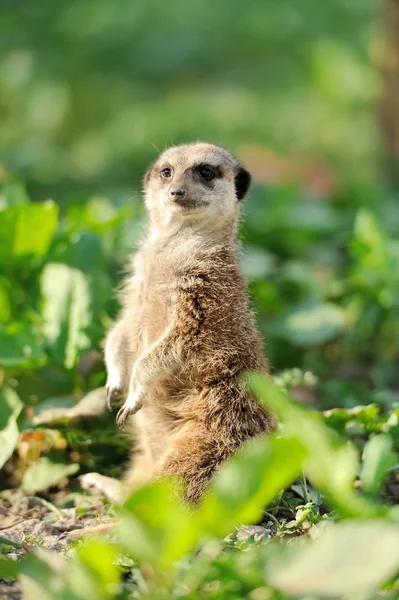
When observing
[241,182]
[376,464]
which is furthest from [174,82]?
[376,464]

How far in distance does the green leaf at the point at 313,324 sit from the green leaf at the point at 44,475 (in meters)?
1.46

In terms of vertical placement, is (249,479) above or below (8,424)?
below

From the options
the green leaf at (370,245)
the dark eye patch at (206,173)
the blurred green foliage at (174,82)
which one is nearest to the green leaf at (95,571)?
the dark eye patch at (206,173)

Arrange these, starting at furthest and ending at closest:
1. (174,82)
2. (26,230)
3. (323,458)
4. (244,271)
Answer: (174,82)
(244,271)
(26,230)
(323,458)

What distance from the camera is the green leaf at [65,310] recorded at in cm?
376

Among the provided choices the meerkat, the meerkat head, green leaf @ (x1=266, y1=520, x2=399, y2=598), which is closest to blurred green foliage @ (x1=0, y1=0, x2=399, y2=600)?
green leaf @ (x1=266, y1=520, x2=399, y2=598)

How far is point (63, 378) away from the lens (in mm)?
3854

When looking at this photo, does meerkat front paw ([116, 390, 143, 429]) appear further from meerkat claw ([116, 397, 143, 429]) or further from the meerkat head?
the meerkat head

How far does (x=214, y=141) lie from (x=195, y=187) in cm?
451

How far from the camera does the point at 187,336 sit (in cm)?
321

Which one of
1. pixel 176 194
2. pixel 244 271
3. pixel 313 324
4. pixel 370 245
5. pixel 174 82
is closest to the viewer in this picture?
pixel 176 194

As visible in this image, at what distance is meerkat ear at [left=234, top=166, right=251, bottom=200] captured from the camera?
12.5 feet

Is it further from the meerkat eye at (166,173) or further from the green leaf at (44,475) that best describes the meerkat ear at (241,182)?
the green leaf at (44,475)

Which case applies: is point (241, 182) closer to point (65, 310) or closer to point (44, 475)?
point (65, 310)
